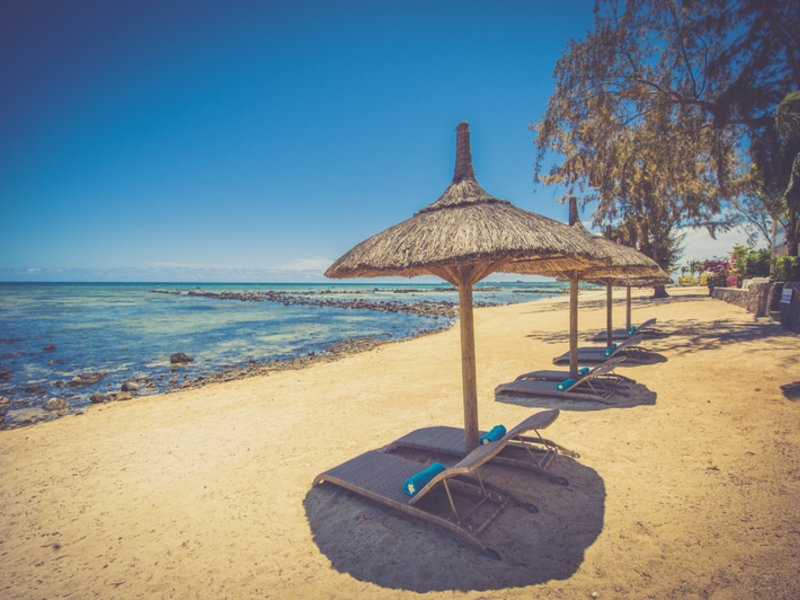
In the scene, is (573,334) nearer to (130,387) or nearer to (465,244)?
(465,244)

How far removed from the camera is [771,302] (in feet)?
39.7

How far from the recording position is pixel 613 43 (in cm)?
1119

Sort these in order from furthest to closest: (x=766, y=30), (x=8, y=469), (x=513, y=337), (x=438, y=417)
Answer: (x=513, y=337), (x=766, y=30), (x=438, y=417), (x=8, y=469)

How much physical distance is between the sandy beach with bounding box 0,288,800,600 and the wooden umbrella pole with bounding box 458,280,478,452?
600 millimetres

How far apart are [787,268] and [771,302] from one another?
137 centimetres

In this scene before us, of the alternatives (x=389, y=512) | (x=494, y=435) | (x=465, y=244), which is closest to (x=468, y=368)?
(x=494, y=435)

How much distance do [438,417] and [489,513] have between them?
298cm

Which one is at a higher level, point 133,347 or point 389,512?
point 389,512

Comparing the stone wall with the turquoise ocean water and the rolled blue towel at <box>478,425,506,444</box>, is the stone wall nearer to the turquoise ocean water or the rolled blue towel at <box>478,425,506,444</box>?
the rolled blue towel at <box>478,425,506,444</box>

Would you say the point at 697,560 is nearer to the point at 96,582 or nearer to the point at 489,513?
the point at 489,513

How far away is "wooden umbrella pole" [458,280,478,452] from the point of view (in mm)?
4078

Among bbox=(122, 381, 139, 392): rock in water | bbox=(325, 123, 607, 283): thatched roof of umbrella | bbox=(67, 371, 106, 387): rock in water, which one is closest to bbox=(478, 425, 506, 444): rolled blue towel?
bbox=(325, 123, 607, 283): thatched roof of umbrella

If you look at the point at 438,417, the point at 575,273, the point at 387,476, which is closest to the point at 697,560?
the point at 387,476

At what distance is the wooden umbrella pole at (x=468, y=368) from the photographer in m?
4.08
